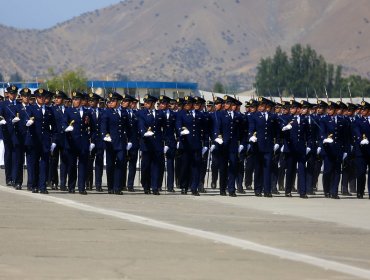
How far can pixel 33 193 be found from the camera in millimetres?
26016

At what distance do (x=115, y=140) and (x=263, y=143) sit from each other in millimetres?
2995

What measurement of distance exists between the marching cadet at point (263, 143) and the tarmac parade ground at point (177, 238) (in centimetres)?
148

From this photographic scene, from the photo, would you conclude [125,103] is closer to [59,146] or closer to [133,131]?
[133,131]

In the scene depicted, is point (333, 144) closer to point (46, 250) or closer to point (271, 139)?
point (271, 139)

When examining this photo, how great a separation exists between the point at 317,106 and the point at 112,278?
1514cm

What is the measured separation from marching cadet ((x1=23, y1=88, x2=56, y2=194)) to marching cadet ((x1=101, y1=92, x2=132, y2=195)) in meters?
1.08

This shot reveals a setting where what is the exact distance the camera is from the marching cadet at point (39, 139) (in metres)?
26.3

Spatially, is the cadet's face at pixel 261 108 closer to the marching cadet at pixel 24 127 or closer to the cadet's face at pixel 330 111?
the cadet's face at pixel 330 111

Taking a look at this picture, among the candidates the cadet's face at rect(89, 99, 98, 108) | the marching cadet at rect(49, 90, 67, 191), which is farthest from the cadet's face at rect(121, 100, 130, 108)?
the marching cadet at rect(49, 90, 67, 191)

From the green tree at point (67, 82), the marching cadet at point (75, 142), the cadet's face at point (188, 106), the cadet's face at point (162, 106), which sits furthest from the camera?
the green tree at point (67, 82)

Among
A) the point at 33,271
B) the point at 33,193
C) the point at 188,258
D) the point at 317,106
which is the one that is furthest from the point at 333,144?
the point at 33,271

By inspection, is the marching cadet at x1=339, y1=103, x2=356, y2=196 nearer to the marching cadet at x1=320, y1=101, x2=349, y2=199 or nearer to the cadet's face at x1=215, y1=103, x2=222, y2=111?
the marching cadet at x1=320, y1=101, x2=349, y2=199

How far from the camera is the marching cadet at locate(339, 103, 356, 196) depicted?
93.9 ft

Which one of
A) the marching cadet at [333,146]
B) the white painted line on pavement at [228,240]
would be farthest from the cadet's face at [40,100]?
the marching cadet at [333,146]
